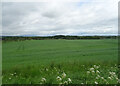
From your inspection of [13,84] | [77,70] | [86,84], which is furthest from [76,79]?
[13,84]

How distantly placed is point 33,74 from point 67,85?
1.56m

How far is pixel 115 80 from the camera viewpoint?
3740mm

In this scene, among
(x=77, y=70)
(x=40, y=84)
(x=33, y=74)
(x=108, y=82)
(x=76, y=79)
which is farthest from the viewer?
(x=77, y=70)

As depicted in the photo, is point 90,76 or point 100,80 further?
point 90,76

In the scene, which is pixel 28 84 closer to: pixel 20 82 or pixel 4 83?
pixel 20 82

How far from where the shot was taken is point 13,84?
3.38m

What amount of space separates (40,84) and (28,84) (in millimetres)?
345

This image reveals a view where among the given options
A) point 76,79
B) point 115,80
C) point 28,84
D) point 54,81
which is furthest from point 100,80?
point 28,84

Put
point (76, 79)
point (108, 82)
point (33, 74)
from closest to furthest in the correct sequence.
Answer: point (108, 82) → point (76, 79) → point (33, 74)

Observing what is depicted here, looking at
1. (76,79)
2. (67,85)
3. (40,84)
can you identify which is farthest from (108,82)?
(40,84)

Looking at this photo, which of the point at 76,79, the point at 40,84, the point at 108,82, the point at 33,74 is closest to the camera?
the point at 40,84

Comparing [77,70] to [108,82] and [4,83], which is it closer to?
[108,82]

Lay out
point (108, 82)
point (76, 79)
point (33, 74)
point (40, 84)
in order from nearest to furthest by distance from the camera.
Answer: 1. point (40, 84)
2. point (108, 82)
3. point (76, 79)
4. point (33, 74)

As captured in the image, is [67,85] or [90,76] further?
[90,76]
